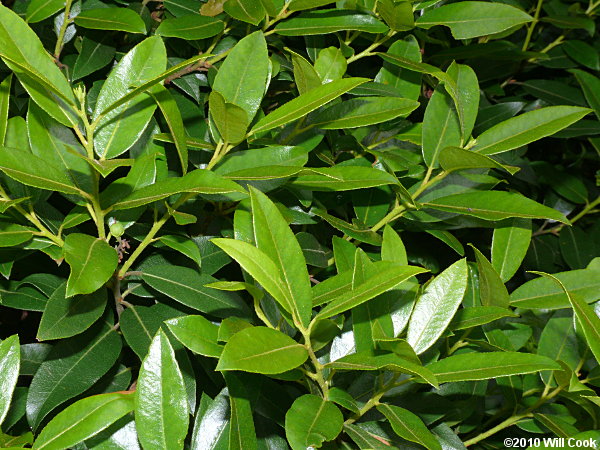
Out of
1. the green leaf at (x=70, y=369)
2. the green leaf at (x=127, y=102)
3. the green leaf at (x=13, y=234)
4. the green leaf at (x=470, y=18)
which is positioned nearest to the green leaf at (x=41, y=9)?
the green leaf at (x=127, y=102)

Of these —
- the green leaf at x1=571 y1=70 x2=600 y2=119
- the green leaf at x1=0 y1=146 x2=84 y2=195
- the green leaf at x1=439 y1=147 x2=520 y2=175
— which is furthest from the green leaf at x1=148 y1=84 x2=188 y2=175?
the green leaf at x1=571 y1=70 x2=600 y2=119

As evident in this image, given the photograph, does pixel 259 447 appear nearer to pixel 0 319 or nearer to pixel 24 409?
pixel 24 409

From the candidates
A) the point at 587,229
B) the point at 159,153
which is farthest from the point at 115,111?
the point at 587,229

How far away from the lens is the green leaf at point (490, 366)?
0.70m

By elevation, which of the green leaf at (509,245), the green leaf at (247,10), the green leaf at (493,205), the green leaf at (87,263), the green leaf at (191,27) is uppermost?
the green leaf at (247,10)

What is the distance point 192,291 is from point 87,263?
0.56 feet

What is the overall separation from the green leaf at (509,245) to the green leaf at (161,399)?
546 mm

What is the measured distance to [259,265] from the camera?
0.65m

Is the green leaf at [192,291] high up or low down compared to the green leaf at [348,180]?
down

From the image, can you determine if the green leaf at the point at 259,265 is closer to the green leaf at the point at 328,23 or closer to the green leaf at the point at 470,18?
the green leaf at the point at 328,23

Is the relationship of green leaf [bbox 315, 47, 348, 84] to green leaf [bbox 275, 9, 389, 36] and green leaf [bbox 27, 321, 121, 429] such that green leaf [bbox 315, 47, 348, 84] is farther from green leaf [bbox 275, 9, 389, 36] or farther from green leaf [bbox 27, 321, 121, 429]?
green leaf [bbox 27, 321, 121, 429]

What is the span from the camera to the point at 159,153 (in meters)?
0.84

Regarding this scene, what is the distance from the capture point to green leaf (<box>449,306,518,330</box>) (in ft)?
2.66

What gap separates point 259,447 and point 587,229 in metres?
1.32
